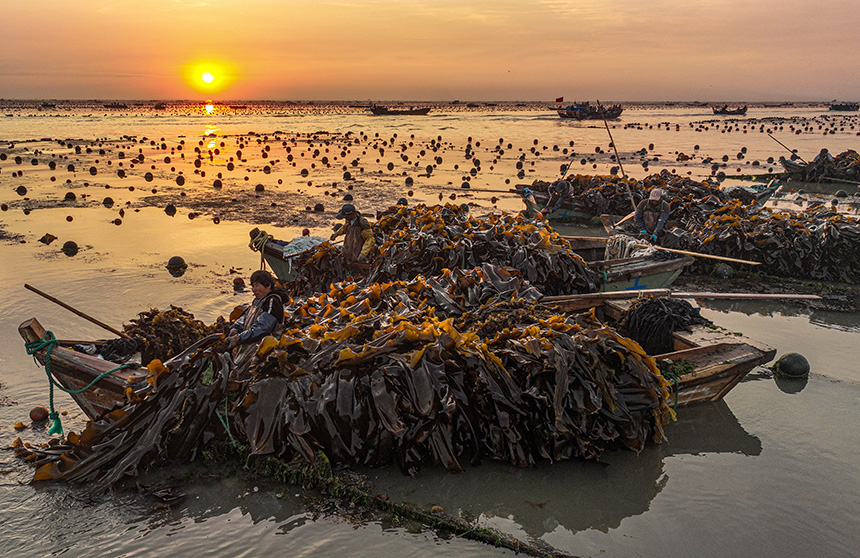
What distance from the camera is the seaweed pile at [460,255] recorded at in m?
9.20

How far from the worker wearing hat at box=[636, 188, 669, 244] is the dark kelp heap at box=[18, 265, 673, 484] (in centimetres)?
734

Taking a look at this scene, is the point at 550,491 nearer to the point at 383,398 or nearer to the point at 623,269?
the point at 383,398

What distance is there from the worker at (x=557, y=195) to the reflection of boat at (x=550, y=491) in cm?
1266

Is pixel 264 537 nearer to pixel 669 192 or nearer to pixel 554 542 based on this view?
pixel 554 542

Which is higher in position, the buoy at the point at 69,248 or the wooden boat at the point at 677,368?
the buoy at the point at 69,248

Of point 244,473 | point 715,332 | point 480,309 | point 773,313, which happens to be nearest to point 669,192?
point 773,313

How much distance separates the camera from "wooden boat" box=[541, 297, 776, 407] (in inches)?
249

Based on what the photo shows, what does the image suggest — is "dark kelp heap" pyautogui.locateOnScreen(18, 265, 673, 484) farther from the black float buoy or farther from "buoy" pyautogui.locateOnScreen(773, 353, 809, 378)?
the black float buoy

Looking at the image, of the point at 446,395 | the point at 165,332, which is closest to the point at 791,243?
the point at 446,395

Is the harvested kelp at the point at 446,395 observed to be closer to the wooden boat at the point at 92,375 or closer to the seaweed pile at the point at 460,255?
the wooden boat at the point at 92,375

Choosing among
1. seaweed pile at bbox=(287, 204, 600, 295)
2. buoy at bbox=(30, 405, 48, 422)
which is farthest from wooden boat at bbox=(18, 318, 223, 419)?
seaweed pile at bbox=(287, 204, 600, 295)

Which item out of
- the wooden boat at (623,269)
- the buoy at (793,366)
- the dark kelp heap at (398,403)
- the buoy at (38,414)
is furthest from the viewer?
the wooden boat at (623,269)

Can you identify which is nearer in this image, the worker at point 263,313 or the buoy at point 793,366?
the worker at point 263,313

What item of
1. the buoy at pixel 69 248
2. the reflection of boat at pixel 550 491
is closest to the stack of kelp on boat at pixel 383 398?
the reflection of boat at pixel 550 491
